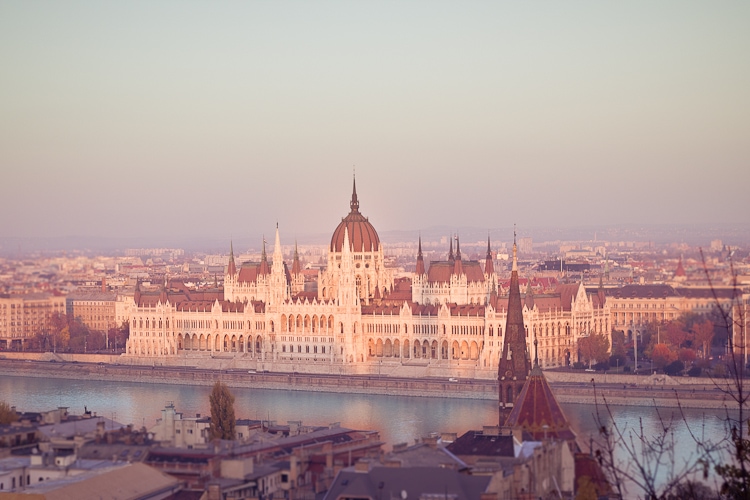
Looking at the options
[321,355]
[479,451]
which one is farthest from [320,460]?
[321,355]

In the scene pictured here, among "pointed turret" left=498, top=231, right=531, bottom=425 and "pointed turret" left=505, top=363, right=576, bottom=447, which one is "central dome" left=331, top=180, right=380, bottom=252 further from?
"pointed turret" left=505, top=363, right=576, bottom=447

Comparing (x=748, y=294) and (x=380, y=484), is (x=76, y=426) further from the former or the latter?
(x=748, y=294)

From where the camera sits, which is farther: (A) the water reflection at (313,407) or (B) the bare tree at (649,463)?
(A) the water reflection at (313,407)

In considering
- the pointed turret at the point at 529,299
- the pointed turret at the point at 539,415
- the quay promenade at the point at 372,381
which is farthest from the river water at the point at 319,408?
the pointed turret at the point at 539,415

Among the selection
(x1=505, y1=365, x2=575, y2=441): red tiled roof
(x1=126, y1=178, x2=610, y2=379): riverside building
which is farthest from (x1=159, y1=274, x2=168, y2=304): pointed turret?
(x1=505, y1=365, x2=575, y2=441): red tiled roof

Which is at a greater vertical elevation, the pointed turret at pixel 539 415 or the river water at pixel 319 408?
the pointed turret at pixel 539 415

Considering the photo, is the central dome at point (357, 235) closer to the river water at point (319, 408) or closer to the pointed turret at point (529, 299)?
the pointed turret at point (529, 299)

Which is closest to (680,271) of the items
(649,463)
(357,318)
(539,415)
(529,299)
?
(649,463)
